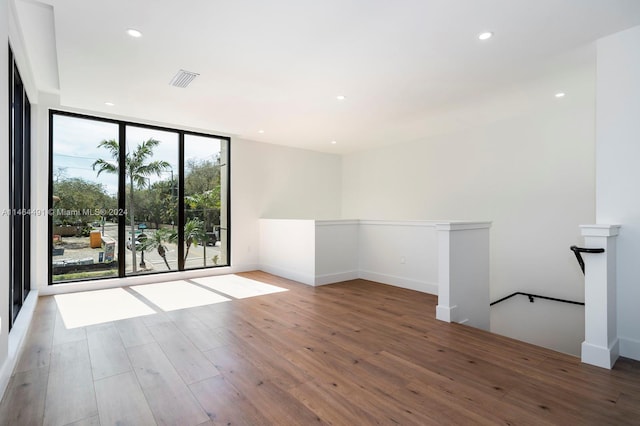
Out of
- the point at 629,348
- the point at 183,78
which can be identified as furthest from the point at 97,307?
the point at 629,348

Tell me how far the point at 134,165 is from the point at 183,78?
8.11ft

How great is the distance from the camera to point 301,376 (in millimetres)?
2338

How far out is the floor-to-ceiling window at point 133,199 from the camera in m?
4.84

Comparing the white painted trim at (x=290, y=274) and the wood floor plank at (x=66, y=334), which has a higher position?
the white painted trim at (x=290, y=274)

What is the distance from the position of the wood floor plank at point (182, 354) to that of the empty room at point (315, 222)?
3 cm

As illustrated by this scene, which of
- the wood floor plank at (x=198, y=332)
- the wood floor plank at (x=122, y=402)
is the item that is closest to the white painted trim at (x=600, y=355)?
the wood floor plank at (x=198, y=332)

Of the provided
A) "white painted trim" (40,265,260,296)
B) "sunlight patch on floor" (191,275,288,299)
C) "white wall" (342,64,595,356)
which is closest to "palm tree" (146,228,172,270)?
"white painted trim" (40,265,260,296)

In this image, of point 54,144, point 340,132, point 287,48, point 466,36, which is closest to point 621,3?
point 466,36

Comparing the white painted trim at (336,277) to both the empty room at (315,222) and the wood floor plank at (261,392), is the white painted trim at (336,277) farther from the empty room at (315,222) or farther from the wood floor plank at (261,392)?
the wood floor plank at (261,392)

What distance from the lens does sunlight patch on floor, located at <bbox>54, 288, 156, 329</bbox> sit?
142 inches

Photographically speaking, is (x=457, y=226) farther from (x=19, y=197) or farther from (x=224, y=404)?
(x=19, y=197)

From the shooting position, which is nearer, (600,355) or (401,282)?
(600,355)

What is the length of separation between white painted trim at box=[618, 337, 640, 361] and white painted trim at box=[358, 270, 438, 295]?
2.11 meters

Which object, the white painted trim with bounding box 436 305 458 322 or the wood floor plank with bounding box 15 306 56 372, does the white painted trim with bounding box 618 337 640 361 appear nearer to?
the white painted trim with bounding box 436 305 458 322
